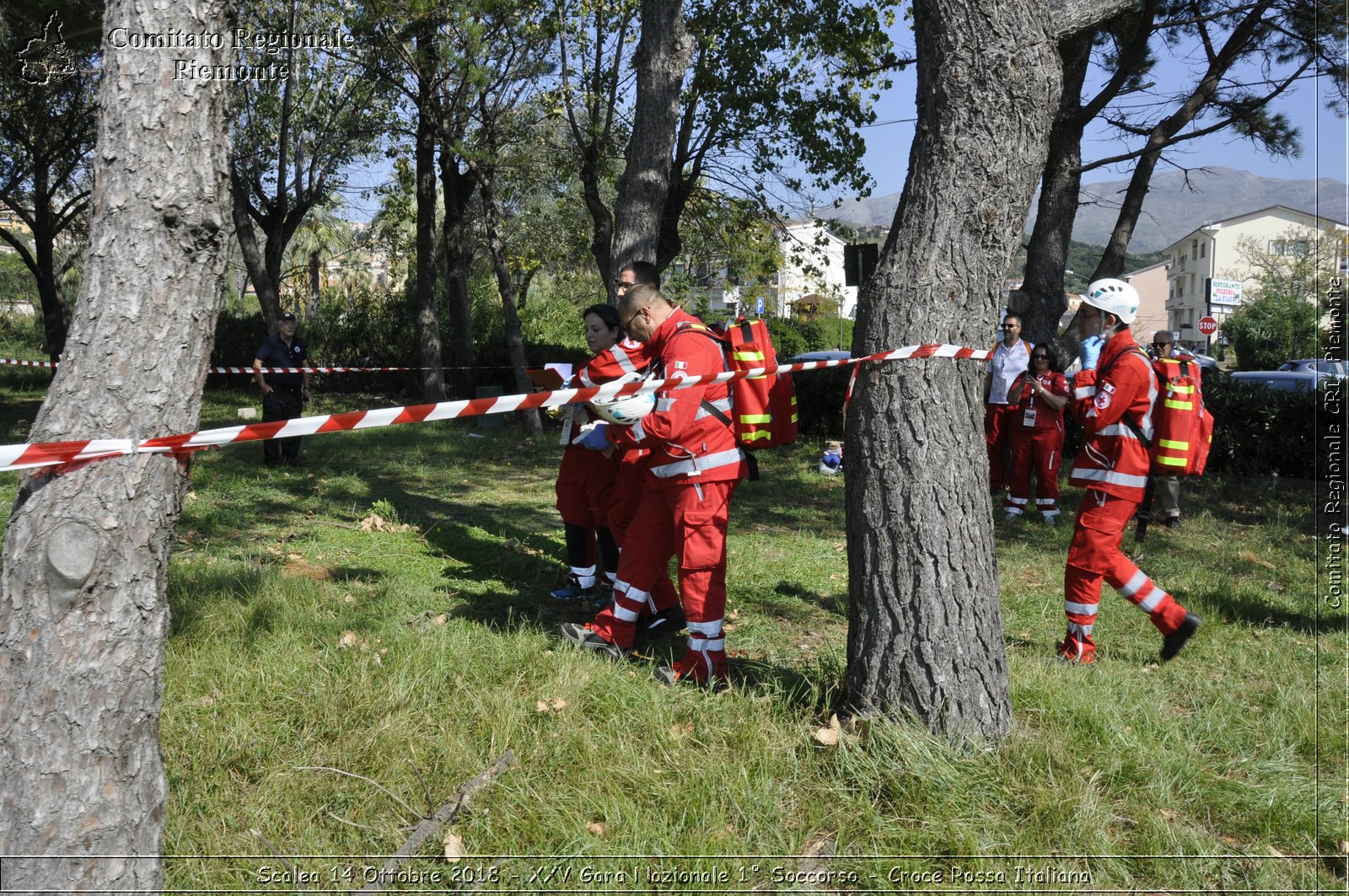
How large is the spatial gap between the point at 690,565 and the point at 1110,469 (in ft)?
7.97

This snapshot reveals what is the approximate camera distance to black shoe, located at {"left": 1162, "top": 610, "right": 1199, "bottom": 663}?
4852 millimetres

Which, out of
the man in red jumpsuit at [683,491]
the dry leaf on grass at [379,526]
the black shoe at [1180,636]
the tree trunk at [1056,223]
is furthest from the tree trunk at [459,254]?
the black shoe at [1180,636]

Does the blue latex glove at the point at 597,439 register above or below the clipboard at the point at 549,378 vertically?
below

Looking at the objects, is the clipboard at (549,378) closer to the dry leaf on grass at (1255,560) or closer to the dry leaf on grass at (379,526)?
the dry leaf on grass at (379,526)

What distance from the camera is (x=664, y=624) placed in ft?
19.0

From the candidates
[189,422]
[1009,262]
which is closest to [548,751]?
[189,422]

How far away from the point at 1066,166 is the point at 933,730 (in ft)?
32.7

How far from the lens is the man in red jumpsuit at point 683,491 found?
456 cm

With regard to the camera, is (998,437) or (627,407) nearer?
(627,407)

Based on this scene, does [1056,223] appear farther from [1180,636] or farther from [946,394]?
[946,394]

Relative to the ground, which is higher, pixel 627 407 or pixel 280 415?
pixel 627 407

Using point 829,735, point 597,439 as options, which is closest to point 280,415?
point 597,439

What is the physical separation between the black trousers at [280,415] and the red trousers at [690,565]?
742 centimetres

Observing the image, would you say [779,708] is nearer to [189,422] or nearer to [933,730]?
[933,730]
